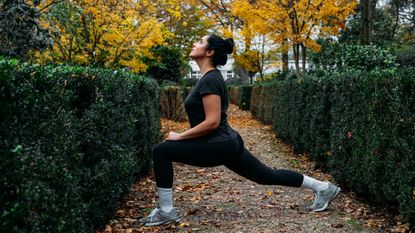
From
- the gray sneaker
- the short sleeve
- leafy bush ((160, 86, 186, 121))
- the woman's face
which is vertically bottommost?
the gray sneaker

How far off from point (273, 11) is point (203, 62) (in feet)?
36.8

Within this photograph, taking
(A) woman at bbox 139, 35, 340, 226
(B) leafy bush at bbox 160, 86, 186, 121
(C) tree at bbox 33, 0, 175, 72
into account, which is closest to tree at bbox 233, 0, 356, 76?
(B) leafy bush at bbox 160, 86, 186, 121

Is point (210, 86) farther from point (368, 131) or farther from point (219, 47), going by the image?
point (368, 131)

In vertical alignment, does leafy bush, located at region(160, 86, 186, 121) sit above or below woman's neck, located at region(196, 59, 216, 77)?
below

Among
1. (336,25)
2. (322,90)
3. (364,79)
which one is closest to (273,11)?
(336,25)

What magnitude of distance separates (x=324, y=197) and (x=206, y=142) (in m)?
1.55

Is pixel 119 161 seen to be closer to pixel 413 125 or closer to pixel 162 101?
pixel 413 125

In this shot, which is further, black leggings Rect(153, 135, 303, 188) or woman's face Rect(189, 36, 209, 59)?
woman's face Rect(189, 36, 209, 59)

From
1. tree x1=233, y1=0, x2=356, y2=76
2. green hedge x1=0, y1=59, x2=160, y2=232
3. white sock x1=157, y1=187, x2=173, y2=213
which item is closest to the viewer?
green hedge x1=0, y1=59, x2=160, y2=232

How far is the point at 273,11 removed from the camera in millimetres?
15250

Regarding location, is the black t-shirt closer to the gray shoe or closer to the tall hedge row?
the gray shoe

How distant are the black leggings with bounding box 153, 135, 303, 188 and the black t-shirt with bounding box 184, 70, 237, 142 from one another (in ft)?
0.24

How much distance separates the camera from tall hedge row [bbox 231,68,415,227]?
167 inches

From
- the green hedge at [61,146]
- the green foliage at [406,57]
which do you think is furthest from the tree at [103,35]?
the green foliage at [406,57]
